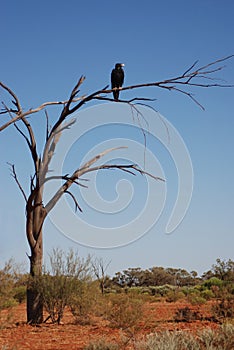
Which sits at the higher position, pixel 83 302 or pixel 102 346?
pixel 83 302

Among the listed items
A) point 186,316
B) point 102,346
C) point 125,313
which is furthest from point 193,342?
point 186,316

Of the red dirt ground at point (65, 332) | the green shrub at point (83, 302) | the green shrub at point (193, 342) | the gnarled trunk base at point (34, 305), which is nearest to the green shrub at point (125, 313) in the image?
the red dirt ground at point (65, 332)

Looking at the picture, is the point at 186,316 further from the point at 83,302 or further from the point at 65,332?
the point at 65,332

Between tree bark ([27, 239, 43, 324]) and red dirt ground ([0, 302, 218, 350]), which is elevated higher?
tree bark ([27, 239, 43, 324])

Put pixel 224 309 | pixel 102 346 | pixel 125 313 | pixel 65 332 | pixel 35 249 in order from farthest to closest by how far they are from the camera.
Result: pixel 35 249 → pixel 224 309 → pixel 125 313 → pixel 65 332 → pixel 102 346

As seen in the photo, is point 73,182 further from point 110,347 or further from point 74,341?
point 110,347

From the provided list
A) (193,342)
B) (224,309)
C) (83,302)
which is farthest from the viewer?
(83,302)

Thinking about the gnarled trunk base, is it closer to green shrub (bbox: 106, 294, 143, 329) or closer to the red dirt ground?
the red dirt ground

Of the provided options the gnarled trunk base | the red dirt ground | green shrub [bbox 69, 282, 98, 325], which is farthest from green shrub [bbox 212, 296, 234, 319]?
the gnarled trunk base

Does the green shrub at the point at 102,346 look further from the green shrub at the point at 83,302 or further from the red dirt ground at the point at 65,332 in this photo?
the green shrub at the point at 83,302

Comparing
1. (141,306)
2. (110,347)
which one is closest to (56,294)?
(141,306)

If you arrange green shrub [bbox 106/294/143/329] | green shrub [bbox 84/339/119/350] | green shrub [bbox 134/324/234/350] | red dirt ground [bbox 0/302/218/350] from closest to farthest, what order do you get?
green shrub [bbox 134/324/234/350] < green shrub [bbox 84/339/119/350] < red dirt ground [bbox 0/302/218/350] < green shrub [bbox 106/294/143/329]

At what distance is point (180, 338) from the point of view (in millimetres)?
8523

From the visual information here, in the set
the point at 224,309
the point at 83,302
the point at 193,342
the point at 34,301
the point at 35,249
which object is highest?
the point at 35,249
